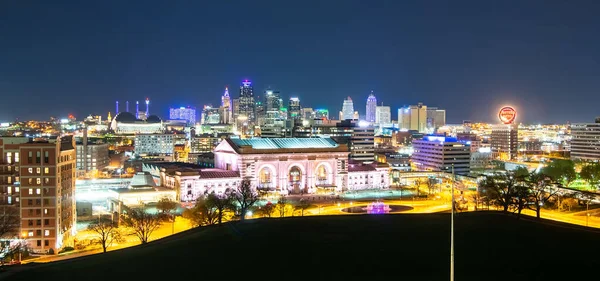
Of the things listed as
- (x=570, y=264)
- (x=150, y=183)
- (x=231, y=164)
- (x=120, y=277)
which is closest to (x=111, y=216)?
(x=150, y=183)

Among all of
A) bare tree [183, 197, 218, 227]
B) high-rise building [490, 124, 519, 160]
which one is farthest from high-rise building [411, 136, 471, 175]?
bare tree [183, 197, 218, 227]

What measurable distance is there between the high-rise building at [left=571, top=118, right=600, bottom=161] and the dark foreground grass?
99.8 metres

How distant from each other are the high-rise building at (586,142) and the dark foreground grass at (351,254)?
328ft

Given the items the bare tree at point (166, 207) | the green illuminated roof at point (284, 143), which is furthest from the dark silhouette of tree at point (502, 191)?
the bare tree at point (166, 207)

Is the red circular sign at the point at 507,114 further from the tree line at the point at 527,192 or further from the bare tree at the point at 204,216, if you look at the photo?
the bare tree at the point at 204,216

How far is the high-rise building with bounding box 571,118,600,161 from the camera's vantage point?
133 meters

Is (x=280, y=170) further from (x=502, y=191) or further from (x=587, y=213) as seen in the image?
(x=587, y=213)

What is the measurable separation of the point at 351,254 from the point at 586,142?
120 m

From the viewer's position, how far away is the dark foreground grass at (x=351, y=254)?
30516 mm

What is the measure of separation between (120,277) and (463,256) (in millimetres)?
19532

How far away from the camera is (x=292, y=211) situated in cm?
6375

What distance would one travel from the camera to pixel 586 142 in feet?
446

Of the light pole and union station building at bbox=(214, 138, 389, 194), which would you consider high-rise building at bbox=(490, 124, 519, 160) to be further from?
the light pole

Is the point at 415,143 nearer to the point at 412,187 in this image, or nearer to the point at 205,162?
the point at 412,187
